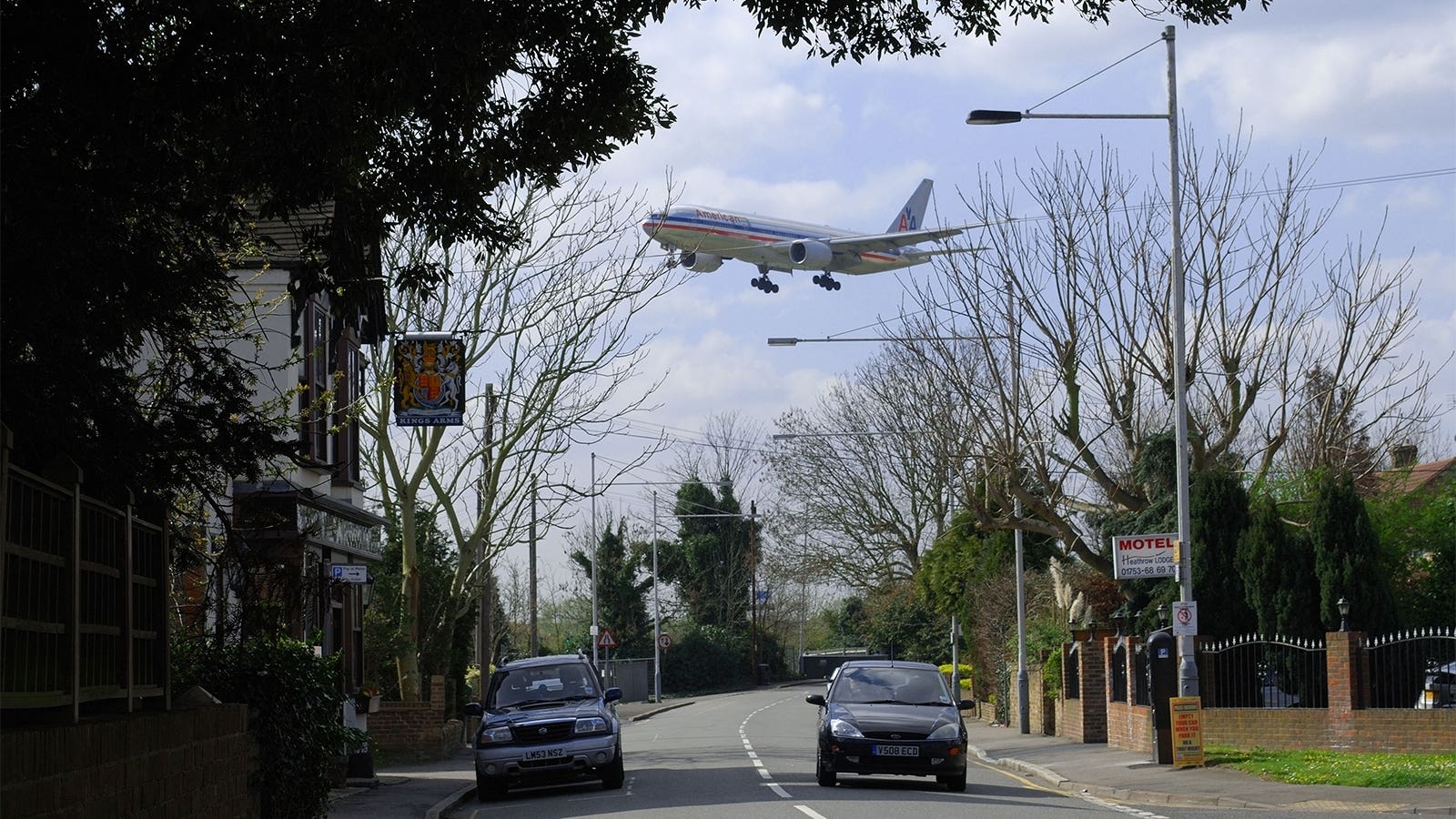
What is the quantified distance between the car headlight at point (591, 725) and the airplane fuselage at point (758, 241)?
26226 millimetres

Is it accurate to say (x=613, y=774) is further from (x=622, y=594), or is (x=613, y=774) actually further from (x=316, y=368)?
(x=622, y=594)

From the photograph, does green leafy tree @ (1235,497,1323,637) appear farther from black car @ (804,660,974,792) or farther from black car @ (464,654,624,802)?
black car @ (464,654,624,802)

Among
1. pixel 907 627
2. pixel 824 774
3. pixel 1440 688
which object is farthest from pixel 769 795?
pixel 907 627

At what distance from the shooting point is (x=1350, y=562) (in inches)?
963

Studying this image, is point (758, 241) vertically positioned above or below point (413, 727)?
above

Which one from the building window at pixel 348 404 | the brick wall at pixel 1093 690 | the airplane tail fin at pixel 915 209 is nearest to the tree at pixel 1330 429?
the brick wall at pixel 1093 690

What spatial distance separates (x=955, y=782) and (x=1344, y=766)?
4.58 m

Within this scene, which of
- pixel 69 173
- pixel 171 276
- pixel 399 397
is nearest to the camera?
pixel 69 173

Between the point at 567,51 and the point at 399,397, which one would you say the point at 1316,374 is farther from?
the point at 567,51

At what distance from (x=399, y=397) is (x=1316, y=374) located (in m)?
17.3

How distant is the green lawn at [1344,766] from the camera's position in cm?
1716

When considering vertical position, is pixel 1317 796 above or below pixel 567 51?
below

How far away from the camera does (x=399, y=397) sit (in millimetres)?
22391

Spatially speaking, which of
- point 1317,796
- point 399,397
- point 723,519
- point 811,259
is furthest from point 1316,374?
point 723,519
